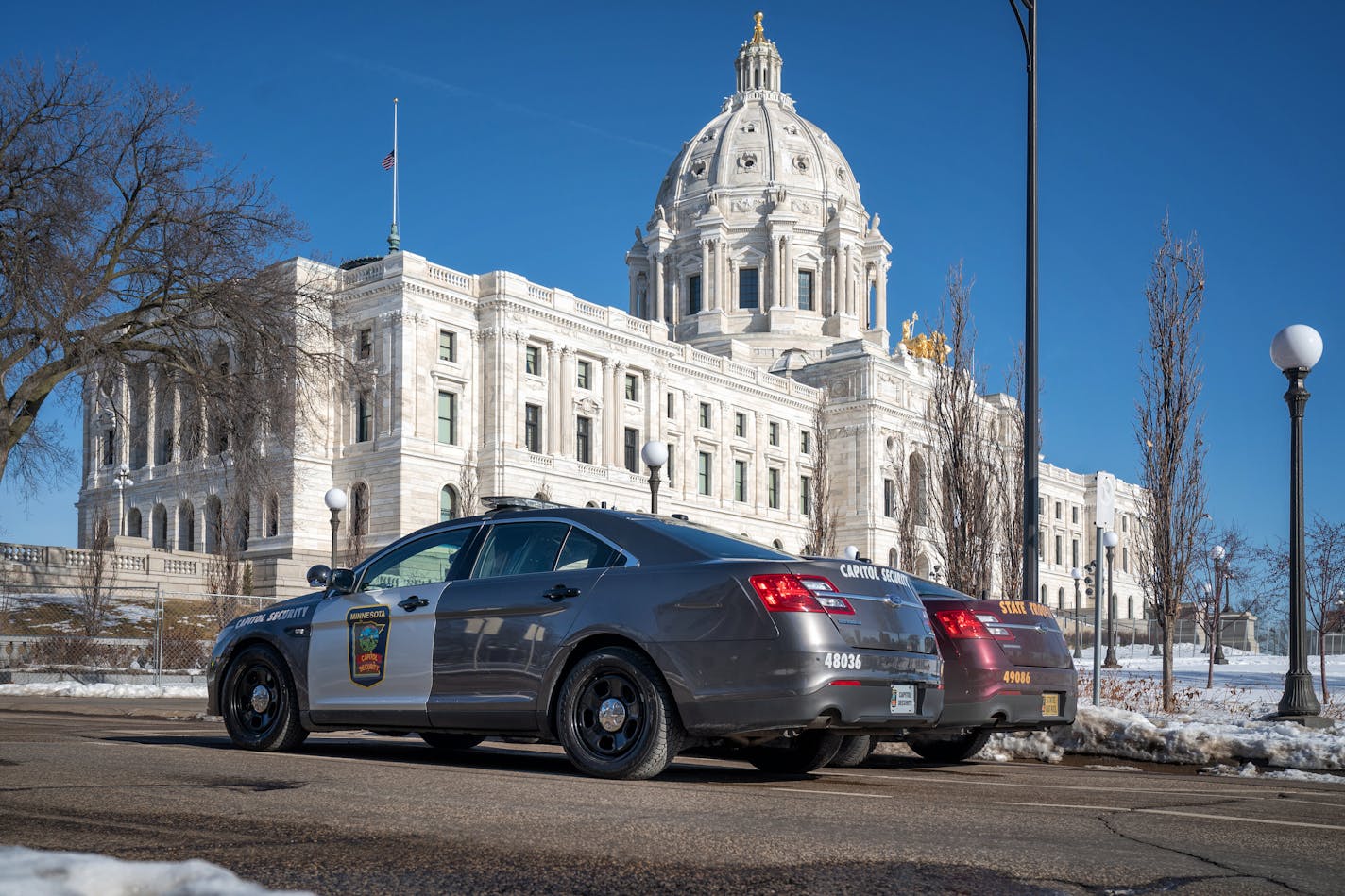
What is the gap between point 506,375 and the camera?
208ft

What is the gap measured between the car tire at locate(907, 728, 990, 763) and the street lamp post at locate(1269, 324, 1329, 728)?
14.8 feet

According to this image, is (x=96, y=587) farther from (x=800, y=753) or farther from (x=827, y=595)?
(x=827, y=595)

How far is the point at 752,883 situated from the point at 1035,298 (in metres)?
12.3

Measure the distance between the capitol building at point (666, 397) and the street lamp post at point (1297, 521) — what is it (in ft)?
49.7

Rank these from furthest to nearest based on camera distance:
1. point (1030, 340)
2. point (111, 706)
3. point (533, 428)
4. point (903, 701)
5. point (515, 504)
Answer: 1. point (533, 428)
2. point (111, 706)
3. point (1030, 340)
4. point (515, 504)
5. point (903, 701)

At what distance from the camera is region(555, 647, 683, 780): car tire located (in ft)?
23.9

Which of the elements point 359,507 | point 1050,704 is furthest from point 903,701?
point 359,507

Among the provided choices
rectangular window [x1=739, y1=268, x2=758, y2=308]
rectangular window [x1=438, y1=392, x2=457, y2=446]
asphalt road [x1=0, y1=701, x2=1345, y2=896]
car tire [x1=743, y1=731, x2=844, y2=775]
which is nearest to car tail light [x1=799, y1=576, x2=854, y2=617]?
asphalt road [x1=0, y1=701, x2=1345, y2=896]

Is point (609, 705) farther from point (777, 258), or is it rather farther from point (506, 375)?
point (777, 258)

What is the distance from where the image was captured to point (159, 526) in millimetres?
69812

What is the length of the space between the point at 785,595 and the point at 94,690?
17.0m

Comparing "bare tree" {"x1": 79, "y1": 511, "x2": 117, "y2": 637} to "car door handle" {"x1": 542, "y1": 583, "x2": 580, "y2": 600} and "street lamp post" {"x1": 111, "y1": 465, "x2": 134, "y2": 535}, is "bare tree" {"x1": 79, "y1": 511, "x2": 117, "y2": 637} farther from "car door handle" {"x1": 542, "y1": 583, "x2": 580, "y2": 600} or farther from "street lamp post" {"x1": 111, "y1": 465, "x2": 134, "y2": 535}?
"car door handle" {"x1": 542, "y1": 583, "x2": 580, "y2": 600}

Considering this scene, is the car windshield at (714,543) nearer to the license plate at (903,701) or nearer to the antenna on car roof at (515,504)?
the antenna on car roof at (515,504)

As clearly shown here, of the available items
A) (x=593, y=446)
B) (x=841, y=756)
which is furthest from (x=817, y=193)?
(x=841, y=756)
